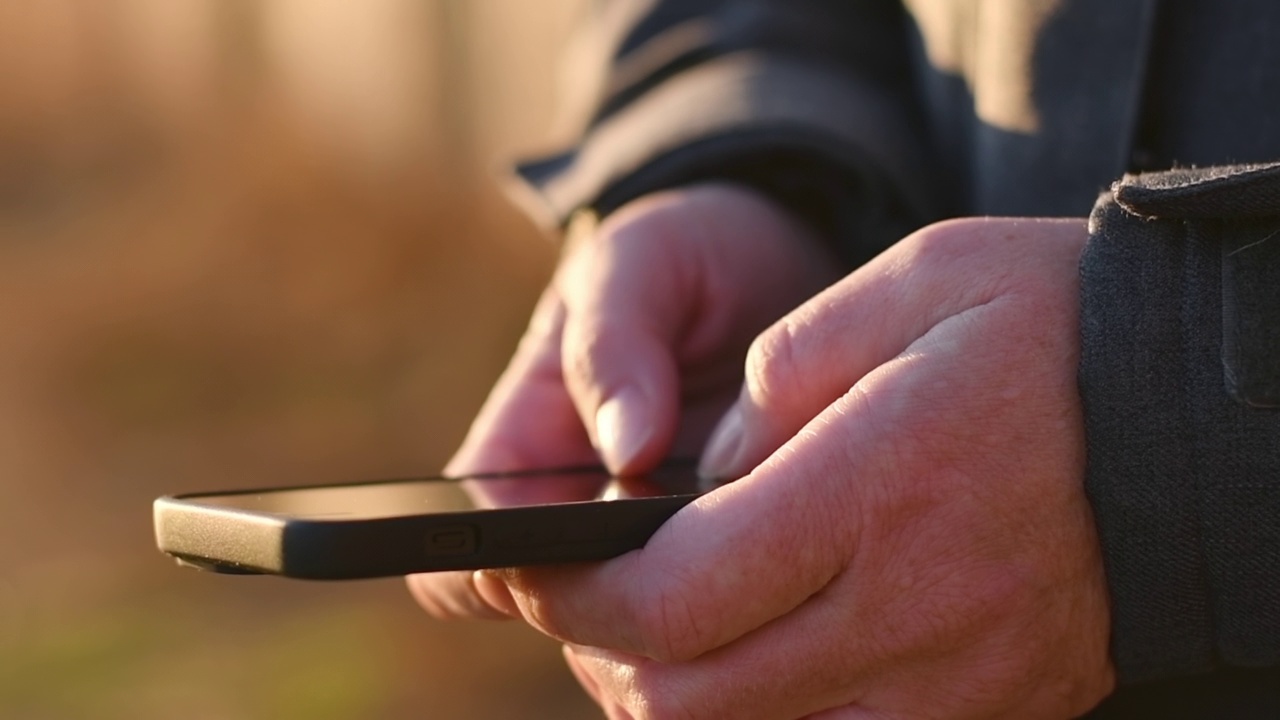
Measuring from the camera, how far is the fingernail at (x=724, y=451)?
1.18m

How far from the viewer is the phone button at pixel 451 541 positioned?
2.78 feet

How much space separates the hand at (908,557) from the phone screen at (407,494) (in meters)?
0.11

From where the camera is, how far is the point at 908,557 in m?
0.94

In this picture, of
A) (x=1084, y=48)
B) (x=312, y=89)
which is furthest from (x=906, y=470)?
(x=312, y=89)

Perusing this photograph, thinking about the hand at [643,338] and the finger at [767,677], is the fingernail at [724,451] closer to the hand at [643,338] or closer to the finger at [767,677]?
the hand at [643,338]

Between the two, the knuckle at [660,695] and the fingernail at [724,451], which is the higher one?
the fingernail at [724,451]

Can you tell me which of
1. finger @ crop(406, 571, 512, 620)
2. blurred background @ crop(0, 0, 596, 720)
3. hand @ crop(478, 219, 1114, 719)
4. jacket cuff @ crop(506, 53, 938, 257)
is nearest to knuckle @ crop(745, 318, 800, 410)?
hand @ crop(478, 219, 1114, 719)

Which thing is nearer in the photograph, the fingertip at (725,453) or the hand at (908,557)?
the hand at (908,557)

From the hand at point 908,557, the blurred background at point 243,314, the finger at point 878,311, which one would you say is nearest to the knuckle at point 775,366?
the finger at point 878,311

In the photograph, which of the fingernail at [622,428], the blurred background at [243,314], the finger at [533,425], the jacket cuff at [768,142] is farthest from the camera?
the blurred background at [243,314]

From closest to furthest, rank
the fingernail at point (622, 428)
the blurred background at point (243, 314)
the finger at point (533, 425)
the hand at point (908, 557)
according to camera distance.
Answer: the hand at point (908, 557) < the fingernail at point (622, 428) < the finger at point (533, 425) < the blurred background at point (243, 314)

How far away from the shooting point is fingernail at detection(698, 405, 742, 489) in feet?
3.86

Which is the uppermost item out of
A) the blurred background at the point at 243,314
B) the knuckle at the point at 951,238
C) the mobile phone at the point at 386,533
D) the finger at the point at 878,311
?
the knuckle at the point at 951,238

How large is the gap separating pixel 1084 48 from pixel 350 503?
2.84 feet
